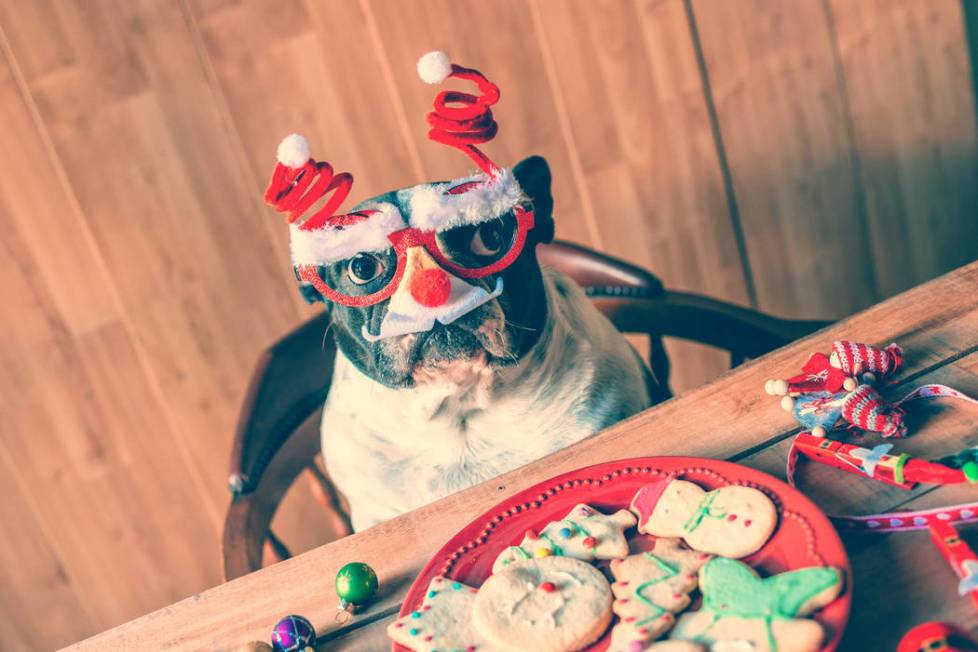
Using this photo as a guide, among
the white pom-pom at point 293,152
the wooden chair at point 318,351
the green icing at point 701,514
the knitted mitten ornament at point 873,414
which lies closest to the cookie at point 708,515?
the green icing at point 701,514

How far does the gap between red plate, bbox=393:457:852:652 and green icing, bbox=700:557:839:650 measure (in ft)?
0.07

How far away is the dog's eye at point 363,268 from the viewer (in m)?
1.05

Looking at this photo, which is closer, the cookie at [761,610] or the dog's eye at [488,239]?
the cookie at [761,610]

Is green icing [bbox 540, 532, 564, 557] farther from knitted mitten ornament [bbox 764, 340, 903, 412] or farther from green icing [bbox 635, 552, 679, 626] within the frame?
knitted mitten ornament [bbox 764, 340, 903, 412]

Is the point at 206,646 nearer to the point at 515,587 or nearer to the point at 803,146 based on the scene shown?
the point at 515,587

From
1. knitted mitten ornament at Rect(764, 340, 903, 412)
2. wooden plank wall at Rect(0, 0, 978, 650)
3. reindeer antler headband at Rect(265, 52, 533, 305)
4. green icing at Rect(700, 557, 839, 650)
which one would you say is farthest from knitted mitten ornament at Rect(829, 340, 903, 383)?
wooden plank wall at Rect(0, 0, 978, 650)

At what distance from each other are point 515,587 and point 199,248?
48.6 inches

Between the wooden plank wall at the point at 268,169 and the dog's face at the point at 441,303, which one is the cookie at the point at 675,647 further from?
the wooden plank wall at the point at 268,169

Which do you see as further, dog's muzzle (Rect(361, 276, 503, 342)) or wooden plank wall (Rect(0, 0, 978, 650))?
wooden plank wall (Rect(0, 0, 978, 650))

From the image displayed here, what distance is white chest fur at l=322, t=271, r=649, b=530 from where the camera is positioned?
47.4 inches

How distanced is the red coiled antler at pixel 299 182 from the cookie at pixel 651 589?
18.9 inches

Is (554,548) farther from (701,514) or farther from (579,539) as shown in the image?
(701,514)

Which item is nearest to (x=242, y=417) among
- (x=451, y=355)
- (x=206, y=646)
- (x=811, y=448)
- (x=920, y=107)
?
(x=451, y=355)

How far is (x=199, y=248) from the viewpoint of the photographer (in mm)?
1763
